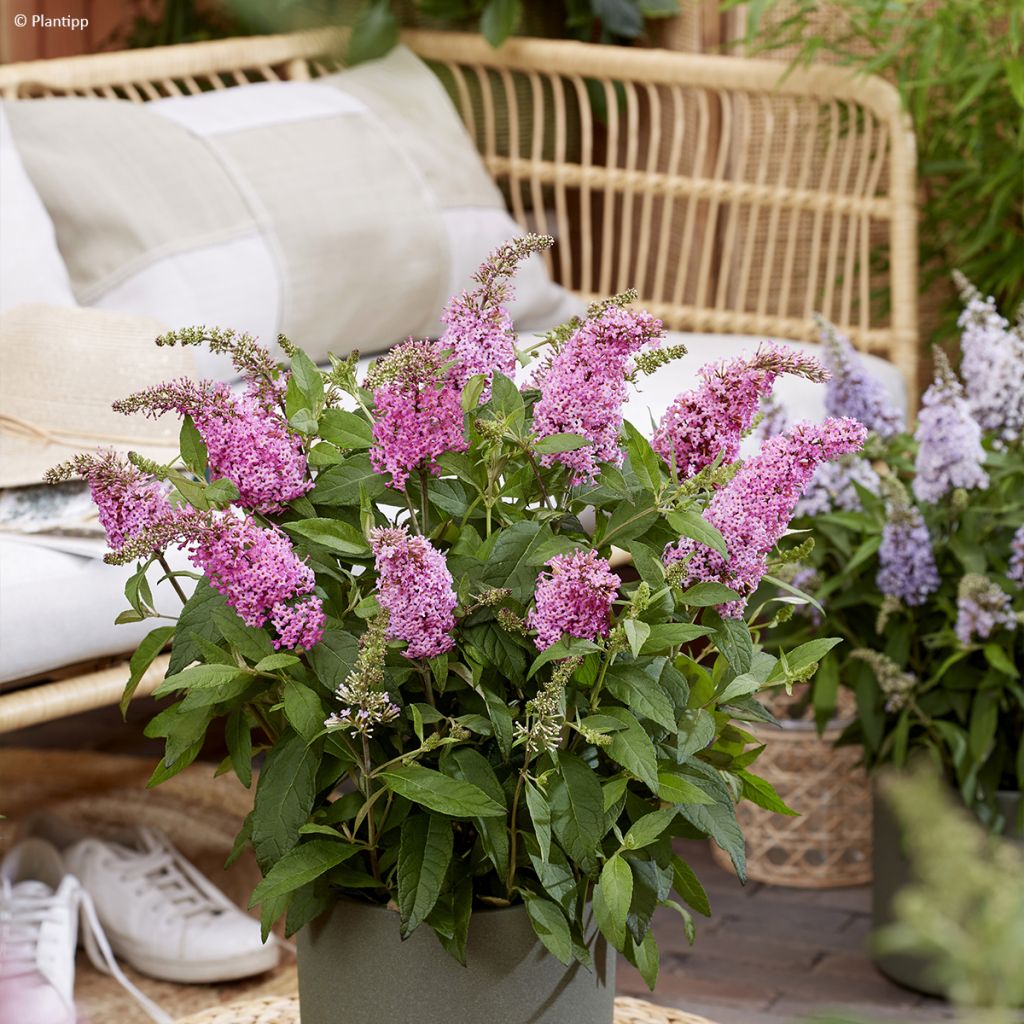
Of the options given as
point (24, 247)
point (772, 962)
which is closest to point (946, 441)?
point (772, 962)

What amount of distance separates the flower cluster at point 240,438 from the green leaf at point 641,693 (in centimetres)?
15

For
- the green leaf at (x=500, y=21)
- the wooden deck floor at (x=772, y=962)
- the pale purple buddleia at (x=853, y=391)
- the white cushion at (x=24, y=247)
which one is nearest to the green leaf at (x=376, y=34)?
the green leaf at (x=500, y=21)

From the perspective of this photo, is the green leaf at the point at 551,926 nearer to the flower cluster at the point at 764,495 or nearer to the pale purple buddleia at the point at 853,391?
the flower cluster at the point at 764,495

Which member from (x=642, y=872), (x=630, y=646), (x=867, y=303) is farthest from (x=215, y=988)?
(x=867, y=303)

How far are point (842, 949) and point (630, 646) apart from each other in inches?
42.9

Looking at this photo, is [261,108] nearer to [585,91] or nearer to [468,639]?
[585,91]

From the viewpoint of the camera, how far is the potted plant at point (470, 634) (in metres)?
0.57

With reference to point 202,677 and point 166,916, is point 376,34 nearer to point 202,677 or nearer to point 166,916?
point 166,916

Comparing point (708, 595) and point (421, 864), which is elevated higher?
point (708, 595)

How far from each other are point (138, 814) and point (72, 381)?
53cm

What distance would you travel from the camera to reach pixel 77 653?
114cm

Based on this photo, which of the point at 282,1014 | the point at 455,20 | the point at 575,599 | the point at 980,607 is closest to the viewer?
the point at 575,599

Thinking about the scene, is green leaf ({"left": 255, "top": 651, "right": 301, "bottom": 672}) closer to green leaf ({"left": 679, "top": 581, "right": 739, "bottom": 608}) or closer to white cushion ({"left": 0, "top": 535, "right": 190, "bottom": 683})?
green leaf ({"left": 679, "top": 581, "right": 739, "bottom": 608})

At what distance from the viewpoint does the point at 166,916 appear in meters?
1.39
